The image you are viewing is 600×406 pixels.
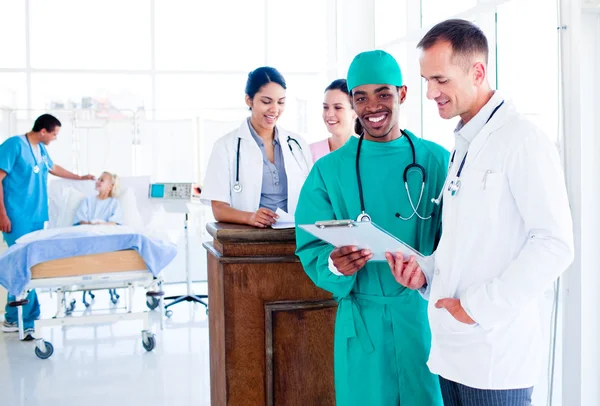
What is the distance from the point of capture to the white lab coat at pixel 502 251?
1285 mm

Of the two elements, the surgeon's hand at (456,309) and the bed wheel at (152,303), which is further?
the bed wheel at (152,303)

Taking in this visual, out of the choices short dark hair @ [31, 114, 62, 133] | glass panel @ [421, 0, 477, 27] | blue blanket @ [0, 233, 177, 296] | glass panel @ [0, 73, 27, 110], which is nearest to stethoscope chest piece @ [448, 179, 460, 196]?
glass panel @ [421, 0, 477, 27]

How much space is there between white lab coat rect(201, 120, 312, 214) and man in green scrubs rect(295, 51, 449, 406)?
897 mm

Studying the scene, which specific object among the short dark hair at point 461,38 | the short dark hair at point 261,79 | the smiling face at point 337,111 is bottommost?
the short dark hair at point 461,38

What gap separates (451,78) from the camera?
1.42 meters

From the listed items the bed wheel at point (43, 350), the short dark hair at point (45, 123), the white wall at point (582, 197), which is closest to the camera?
the white wall at point (582, 197)

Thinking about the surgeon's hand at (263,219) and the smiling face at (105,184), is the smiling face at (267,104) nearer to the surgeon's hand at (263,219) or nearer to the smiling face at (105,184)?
the surgeon's hand at (263,219)

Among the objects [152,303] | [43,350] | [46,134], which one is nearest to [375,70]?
[43,350]

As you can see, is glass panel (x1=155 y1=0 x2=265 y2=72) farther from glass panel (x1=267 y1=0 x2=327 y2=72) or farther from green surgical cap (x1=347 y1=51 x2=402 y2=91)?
green surgical cap (x1=347 y1=51 x2=402 y2=91)

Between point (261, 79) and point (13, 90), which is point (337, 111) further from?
point (13, 90)

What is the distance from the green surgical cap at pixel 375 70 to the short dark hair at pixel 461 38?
326 mm

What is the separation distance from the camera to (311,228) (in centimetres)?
148

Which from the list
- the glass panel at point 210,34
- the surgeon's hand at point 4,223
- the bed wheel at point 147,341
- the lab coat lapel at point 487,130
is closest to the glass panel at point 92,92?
the glass panel at point 210,34

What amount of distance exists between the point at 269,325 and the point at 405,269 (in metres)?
0.67
